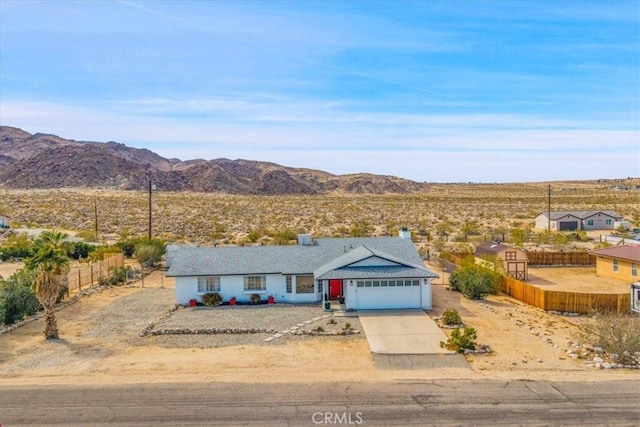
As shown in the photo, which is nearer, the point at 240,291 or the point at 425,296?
the point at 425,296

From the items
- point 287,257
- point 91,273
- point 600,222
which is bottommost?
point 91,273

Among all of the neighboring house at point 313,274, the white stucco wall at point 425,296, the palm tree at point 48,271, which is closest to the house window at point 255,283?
the neighboring house at point 313,274

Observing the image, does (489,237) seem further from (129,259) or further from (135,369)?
(135,369)

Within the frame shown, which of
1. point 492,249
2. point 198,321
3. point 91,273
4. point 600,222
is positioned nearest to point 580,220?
point 600,222

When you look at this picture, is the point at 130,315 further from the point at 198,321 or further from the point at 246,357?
the point at 246,357

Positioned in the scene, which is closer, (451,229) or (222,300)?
(222,300)

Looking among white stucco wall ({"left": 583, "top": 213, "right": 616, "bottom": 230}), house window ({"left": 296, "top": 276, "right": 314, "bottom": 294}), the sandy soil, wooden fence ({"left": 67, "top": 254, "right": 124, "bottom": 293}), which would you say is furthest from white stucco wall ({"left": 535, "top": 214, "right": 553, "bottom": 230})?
the sandy soil

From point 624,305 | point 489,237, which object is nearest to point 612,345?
point 624,305
